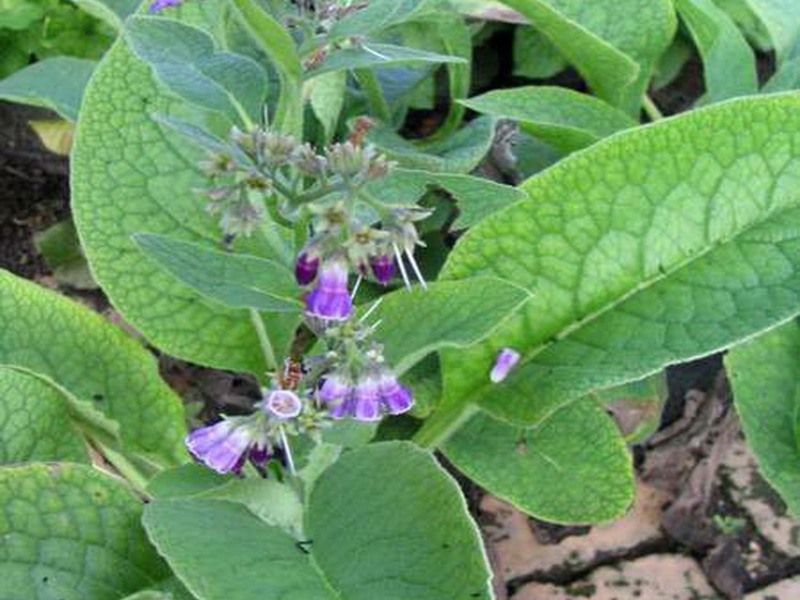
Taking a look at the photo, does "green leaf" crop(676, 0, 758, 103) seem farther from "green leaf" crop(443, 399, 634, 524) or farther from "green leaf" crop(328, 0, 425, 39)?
"green leaf" crop(328, 0, 425, 39)

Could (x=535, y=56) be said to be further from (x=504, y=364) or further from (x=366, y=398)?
(x=366, y=398)

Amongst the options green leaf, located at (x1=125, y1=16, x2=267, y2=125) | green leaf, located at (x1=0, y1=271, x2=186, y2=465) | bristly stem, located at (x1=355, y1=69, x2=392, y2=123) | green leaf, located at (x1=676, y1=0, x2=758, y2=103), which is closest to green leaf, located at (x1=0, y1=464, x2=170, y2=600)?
green leaf, located at (x1=0, y1=271, x2=186, y2=465)

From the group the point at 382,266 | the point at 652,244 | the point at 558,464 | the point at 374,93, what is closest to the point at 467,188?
the point at 382,266

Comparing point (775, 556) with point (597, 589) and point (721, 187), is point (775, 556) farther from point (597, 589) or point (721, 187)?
point (721, 187)

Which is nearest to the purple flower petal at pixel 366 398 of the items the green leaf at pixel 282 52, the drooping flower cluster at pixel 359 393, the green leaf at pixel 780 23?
the drooping flower cluster at pixel 359 393

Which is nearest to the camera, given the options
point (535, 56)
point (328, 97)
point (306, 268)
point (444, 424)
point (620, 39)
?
point (306, 268)

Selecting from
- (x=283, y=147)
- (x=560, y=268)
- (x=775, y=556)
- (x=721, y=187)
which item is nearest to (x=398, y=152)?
(x=560, y=268)
